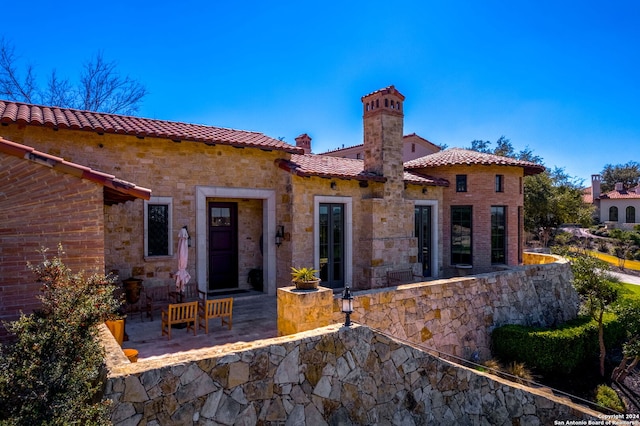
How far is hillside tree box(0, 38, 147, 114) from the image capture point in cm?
1862

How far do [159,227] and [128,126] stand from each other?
9.22 feet

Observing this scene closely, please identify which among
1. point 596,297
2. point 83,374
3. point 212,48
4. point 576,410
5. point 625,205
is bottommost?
point 576,410

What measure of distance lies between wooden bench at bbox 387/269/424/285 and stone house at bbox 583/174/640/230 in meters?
42.9

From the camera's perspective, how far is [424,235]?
15.4 m

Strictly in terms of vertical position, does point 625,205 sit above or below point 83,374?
above

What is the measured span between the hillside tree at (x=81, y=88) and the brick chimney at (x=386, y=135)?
14.6 meters

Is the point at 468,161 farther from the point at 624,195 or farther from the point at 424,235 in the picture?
the point at 624,195

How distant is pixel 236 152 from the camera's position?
37.9ft

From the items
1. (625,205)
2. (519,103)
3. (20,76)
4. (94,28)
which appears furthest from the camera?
(625,205)

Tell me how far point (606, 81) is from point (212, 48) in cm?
1975

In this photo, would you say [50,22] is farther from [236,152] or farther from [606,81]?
[606,81]

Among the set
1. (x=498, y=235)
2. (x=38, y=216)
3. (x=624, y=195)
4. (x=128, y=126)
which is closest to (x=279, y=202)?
(x=128, y=126)

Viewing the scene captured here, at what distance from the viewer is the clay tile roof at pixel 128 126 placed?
8.86 metres

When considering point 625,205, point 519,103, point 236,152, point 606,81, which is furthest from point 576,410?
point 625,205
